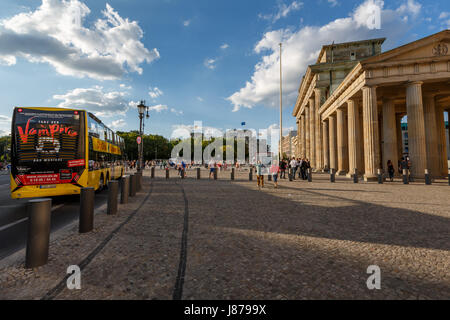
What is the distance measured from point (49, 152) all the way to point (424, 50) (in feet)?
79.9

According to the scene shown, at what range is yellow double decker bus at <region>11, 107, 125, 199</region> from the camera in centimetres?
743

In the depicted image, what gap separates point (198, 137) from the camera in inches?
4092

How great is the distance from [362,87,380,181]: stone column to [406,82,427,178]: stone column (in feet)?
7.89

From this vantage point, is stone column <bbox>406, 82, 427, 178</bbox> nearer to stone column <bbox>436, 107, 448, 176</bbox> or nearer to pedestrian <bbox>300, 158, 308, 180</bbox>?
stone column <bbox>436, 107, 448, 176</bbox>

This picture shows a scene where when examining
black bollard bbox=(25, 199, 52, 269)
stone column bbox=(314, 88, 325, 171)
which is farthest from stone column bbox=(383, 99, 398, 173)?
black bollard bbox=(25, 199, 52, 269)

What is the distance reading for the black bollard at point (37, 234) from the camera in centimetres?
324

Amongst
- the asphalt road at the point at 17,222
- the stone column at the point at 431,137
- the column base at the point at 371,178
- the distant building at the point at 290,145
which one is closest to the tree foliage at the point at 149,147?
the distant building at the point at 290,145

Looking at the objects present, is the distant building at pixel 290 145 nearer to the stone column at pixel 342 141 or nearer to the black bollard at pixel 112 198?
the stone column at pixel 342 141

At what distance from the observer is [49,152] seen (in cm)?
777

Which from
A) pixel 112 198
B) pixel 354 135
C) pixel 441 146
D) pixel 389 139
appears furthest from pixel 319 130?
pixel 112 198

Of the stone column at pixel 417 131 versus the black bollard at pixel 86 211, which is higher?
the stone column at pixel 417 131

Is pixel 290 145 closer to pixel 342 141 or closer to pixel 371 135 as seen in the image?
pixel 342 141

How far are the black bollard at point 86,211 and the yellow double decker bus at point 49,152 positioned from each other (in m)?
3.69
